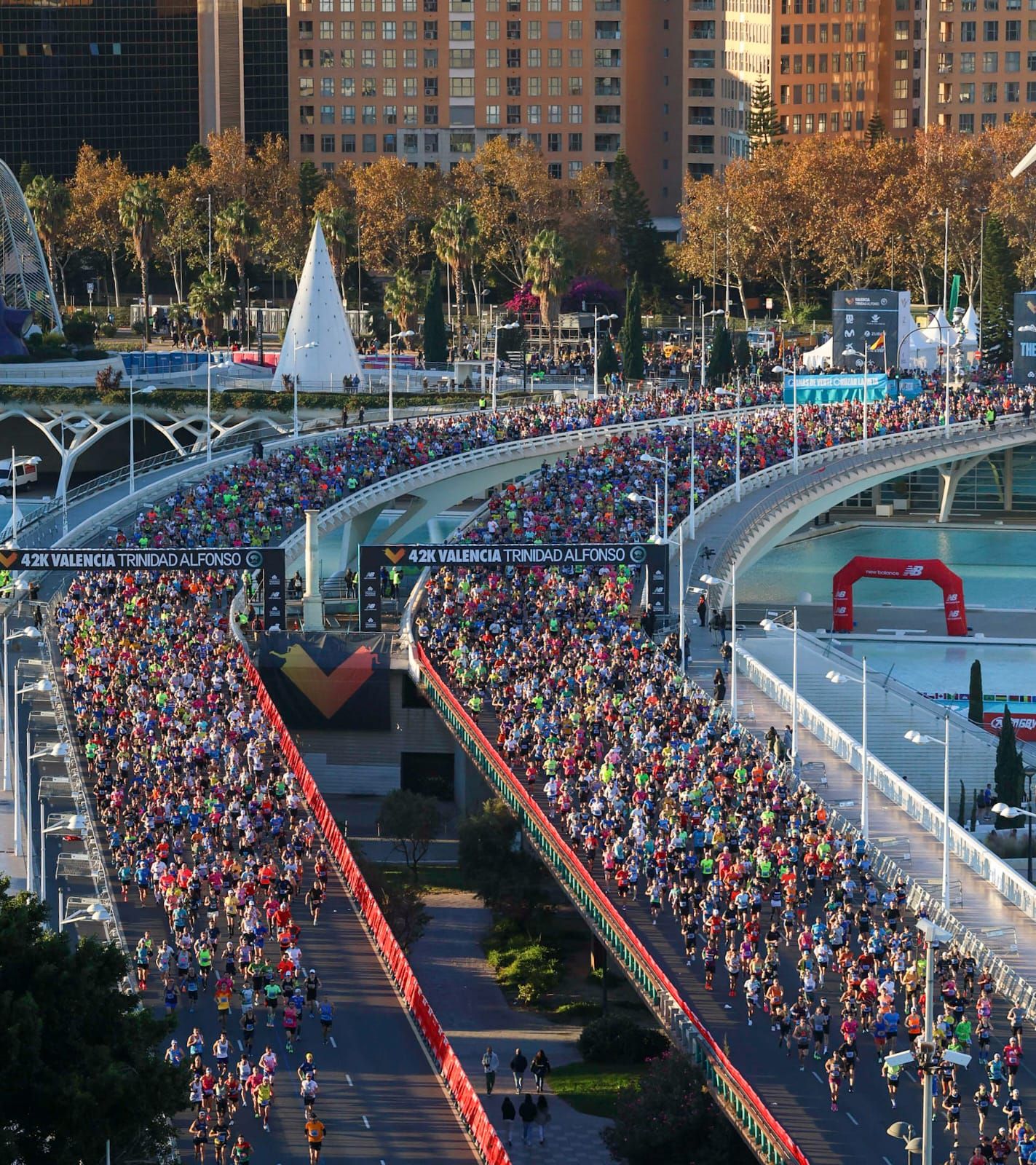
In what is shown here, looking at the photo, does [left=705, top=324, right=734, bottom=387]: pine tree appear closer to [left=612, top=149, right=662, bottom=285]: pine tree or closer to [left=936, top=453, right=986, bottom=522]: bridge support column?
[left=936, top=453, right=986, bottom=522]: bridge support column

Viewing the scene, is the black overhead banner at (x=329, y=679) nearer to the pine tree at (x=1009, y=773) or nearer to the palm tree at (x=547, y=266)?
the pine tree at (x=1009, y=773)

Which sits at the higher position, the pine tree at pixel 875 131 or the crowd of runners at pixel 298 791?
the pine tree at pixel 875 131

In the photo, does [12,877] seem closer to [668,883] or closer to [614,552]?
[668,883]

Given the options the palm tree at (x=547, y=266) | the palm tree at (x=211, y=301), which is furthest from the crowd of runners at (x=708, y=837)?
the palm tree at (x=547, y=266)

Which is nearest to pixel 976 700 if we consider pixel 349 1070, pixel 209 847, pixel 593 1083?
pixel 593 1083

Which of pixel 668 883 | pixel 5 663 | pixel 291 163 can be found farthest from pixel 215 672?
pixel 291 163

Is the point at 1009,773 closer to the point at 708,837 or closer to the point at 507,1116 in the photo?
the point at 708,837
